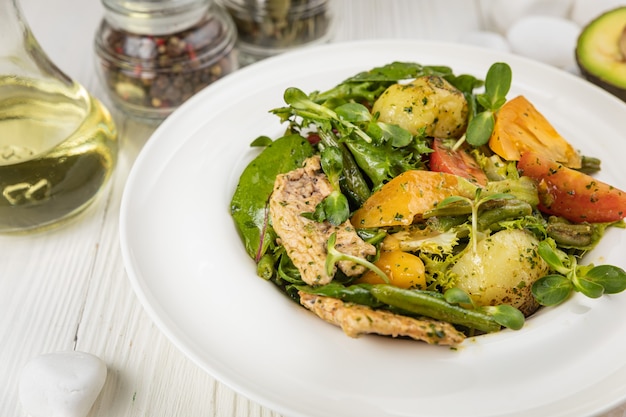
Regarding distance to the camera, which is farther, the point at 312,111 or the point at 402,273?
the point at 312,111

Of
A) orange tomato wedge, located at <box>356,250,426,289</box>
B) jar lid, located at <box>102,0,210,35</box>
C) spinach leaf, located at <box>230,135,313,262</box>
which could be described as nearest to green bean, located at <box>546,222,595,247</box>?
orange tomato wedge, located at <box>356,250,426,289</box>

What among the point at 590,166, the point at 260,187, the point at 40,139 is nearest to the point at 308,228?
the point at 260,187

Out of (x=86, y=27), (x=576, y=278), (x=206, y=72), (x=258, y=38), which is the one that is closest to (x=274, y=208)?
(x=576, y=278)

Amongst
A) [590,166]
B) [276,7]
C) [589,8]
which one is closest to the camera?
[590,166]

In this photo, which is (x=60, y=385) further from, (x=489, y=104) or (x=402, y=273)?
(x=489, y=104)

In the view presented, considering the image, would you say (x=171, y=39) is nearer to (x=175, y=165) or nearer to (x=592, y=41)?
(x=175, y=165)

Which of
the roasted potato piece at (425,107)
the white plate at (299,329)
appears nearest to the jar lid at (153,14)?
the white plate at (299,329)
